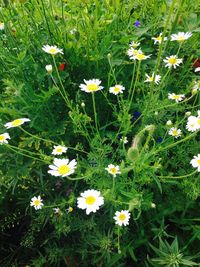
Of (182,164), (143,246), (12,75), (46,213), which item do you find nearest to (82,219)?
(46,213)

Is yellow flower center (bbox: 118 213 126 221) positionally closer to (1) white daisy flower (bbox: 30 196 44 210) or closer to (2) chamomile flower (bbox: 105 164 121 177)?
(2) chamomile flower (bbox: 105 164 121 177)

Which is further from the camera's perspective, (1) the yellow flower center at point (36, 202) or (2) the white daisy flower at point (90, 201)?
(1) the yellow flower center at point (36, 202)

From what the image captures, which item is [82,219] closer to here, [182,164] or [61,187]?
[61,187]

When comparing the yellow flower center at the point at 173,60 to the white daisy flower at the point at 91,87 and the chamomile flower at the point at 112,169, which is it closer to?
the white daisy flower at the point at 91,87

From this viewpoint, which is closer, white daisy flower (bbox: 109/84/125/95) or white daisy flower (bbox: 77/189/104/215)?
white daisy flower (bbox: 77/189/104/215)

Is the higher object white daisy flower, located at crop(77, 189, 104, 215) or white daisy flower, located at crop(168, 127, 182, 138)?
white daisy flower, located at crop(168, 127, 182, 138)

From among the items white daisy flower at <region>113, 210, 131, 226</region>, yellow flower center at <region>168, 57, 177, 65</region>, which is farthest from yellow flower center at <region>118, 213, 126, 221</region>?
yellow flower center at <region>168, 57, 177, 65</region>

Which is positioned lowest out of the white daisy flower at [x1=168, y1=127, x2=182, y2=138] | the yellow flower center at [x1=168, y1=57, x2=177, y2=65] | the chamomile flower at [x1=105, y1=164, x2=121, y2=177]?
the chamomile flower at [x1=105, y1=164, x2=121, y2=177]

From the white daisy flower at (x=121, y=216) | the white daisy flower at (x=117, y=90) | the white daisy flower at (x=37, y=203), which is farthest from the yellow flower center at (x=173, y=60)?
the white daisy flower at (x=37, y=203)
